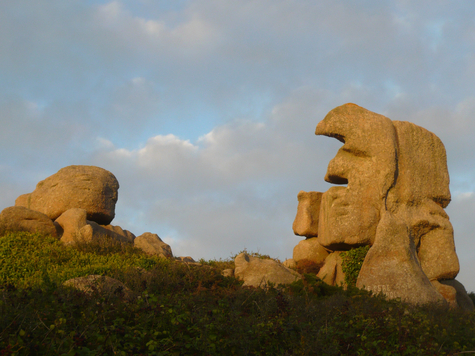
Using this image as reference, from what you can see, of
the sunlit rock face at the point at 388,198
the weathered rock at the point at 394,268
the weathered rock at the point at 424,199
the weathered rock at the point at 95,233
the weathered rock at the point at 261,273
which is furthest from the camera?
the weathered rock at the point at 424,199

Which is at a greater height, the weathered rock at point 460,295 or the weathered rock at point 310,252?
the weathered rock at point 310,252

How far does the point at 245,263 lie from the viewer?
500 inches

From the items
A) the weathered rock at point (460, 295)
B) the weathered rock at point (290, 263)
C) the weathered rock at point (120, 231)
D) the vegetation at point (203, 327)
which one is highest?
the weathered rock at point (120, 231)

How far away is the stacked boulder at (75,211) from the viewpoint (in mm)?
15812

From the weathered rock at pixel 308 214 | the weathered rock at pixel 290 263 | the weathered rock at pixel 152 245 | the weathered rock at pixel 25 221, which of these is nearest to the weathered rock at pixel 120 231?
the weathered rock at pixel 152 245

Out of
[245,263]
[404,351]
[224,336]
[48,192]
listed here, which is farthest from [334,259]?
[48,192]

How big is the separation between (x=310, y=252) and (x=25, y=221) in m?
11.3

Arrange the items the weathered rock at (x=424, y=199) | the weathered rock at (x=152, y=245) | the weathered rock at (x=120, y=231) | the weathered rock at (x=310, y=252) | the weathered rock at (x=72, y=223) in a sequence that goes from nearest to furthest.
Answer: the weathered rock at (x=424, y=199)
the weathered rock at (x=72, y=223)
the weathered rock at (x=152, y=245)
the weathered rock at (x=310, y=252)
the weathered rock at (x=120, y=231)

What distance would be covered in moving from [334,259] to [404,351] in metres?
9.96

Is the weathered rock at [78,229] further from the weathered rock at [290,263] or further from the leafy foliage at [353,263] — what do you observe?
the leafy foliage at [353,263]

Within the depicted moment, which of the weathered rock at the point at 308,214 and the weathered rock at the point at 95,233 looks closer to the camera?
the weathered rock at the point at 95,233

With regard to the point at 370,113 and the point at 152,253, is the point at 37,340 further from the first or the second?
the point at 370,113

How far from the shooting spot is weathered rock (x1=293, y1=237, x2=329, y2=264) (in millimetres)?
17781

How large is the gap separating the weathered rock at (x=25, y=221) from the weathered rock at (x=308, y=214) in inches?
391
